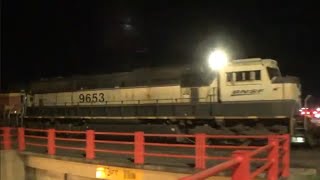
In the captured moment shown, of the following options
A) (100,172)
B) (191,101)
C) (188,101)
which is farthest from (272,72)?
(100,172)

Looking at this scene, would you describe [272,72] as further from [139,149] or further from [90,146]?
[139,149]

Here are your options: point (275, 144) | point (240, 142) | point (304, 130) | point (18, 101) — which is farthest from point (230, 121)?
point (18, 101)

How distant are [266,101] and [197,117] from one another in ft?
9.42

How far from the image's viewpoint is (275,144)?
27.9 ft

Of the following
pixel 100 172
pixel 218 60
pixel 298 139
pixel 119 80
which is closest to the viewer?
pixel 100 172

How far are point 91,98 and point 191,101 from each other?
6.38 m

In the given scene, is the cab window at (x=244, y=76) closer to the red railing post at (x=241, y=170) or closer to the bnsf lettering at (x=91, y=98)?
the bnsf lettering at (x=91, y=98)

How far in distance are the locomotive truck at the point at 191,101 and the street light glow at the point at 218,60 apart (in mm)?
212

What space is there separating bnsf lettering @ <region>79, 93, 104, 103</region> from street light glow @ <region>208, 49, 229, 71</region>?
618 cm

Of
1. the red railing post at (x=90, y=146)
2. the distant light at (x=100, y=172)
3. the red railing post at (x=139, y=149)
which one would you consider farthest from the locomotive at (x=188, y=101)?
the distant light at (x=100, y=172)

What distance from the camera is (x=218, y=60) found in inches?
834

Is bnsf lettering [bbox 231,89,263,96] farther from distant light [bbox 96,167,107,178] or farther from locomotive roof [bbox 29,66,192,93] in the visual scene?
distant light [bbox 96,167,107,178]

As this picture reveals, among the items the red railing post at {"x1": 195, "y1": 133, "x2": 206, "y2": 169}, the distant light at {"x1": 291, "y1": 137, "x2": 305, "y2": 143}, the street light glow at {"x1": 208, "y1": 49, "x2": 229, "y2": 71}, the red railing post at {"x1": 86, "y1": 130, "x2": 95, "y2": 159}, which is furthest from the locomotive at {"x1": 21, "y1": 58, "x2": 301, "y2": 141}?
the red railing post at {"x1": 195, "y1": 133, "x2": 206, "y2": 169}

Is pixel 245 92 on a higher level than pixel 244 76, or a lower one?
lower
